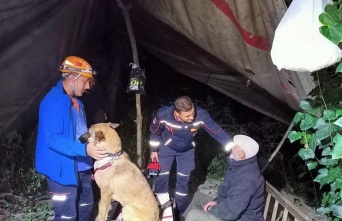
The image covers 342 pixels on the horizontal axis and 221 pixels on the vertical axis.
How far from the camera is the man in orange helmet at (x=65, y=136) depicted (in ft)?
11.0

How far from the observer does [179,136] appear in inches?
190

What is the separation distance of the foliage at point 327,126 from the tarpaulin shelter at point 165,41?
0.39 metres

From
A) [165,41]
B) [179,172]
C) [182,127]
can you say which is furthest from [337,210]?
[165,41]

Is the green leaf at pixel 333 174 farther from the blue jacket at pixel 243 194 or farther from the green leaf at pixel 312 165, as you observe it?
the blue jacket at pixel 243 194

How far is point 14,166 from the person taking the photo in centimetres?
562

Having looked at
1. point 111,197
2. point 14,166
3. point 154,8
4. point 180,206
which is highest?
point 154,8

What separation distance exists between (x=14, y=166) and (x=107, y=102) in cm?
194

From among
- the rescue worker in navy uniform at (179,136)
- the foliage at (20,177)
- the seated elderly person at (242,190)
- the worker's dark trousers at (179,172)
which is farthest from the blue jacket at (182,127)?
the foliage at (20,177)

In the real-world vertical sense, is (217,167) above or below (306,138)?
below

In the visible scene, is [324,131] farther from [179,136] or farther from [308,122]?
[179,136]

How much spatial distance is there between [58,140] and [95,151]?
13.4 inches

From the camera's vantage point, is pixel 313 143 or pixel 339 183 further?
pixel 313 143

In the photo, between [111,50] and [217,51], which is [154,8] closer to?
[217,51]

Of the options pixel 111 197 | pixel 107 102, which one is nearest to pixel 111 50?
pixel 107 102
